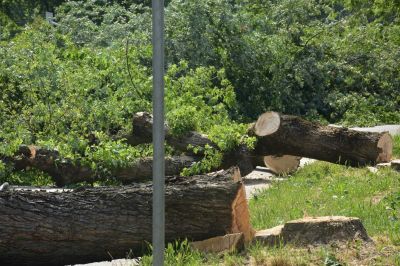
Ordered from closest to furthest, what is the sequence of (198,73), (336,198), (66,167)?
(336,198)
(66,167)
(198,73)

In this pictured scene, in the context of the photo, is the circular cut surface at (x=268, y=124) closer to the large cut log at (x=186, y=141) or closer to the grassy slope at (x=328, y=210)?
the large cut log at (x=186, y=141)

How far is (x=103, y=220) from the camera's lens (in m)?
6.04

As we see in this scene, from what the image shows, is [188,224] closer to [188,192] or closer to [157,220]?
[188,192]

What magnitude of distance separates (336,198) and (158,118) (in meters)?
6.00

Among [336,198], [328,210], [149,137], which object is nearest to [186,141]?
[149,137]

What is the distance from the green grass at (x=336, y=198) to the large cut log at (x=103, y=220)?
118cm

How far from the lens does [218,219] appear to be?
6191 mm

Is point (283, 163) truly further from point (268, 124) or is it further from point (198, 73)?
point (198, 73)

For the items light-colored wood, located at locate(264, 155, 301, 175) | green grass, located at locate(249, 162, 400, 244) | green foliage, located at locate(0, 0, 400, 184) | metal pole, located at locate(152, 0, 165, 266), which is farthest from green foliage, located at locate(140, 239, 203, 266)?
light-colored wood, located at locate(264, 155, 301, 175)

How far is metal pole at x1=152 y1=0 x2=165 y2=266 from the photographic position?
9.66 ft

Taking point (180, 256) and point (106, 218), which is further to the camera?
point (106, 218)

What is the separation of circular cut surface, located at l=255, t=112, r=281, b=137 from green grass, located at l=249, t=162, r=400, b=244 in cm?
74

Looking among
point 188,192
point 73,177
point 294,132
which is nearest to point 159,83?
point 188,192

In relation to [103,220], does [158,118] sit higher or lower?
higher
